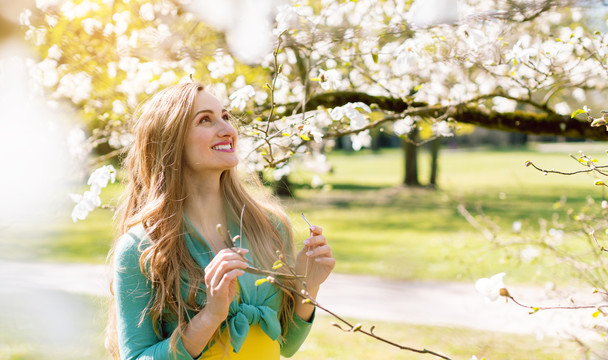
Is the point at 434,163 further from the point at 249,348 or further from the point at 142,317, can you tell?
the point at 142,317

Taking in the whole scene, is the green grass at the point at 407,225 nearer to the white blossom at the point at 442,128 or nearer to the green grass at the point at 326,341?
the green grass at the point at 326,341

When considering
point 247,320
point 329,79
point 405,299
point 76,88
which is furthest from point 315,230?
point 405,299

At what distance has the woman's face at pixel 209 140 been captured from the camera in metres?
1.90

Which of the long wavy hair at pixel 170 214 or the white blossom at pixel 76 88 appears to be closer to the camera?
the long wavy hair at pixel 170 214

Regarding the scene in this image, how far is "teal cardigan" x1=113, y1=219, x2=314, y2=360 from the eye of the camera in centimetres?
172

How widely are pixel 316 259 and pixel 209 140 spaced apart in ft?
1.61

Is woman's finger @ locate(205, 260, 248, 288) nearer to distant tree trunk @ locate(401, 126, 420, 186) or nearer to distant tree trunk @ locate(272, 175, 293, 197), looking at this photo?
distant tree trunk @ locate(272, 175, 293, 197)

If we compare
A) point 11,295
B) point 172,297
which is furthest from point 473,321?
point 11,295

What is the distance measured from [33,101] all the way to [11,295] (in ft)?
15.6

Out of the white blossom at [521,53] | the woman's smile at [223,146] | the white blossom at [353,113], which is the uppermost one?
the white blossom at [521,53]

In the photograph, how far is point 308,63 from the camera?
2758mm

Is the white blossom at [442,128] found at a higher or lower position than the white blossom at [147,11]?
lower

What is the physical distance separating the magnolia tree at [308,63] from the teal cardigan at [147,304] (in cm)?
52

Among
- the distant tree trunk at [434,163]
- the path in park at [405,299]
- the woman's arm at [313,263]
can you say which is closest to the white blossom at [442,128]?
the woman's arm at [313,263]
